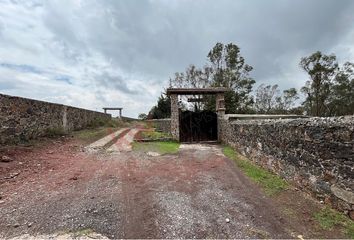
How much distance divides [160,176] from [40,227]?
289 cm

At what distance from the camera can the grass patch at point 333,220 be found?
3.48 meters

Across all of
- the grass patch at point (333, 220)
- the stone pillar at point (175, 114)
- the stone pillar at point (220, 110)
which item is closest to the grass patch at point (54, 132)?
the stone pillar at point (175, 114)

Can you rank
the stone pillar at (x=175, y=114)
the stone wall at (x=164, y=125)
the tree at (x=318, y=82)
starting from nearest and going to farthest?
1. the stone pillar at (x=175, y=114)
2. the stone wall at (x=164, y=125)
3. the tree at (x=318, y=82)

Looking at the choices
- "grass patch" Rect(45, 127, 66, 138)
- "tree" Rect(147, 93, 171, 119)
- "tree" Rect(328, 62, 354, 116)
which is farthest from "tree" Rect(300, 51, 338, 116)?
"grass patch" Rect(45, 127, 66, 138)

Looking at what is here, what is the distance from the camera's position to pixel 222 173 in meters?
Result: 6.23

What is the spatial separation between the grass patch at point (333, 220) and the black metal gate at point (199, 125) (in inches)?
359

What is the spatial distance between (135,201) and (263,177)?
3265mm

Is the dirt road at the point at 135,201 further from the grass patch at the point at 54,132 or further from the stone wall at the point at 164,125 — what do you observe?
the stone wall at the point at 164,125

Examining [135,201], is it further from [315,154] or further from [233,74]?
[233,74]

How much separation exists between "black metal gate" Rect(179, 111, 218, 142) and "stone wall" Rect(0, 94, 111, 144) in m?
6.30

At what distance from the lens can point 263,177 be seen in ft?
19.5

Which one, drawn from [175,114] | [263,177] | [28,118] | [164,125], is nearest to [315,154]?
[263,177]

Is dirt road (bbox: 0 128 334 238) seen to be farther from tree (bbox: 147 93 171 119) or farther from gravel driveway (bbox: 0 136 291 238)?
tree (bbox: 147 93 171 119)

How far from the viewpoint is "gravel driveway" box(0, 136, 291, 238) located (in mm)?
3461
